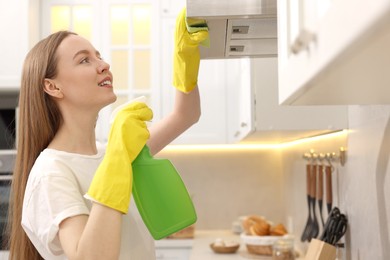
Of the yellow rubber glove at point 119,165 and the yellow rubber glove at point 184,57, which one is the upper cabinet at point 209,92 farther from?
the yellow rubber glove at point 119,165

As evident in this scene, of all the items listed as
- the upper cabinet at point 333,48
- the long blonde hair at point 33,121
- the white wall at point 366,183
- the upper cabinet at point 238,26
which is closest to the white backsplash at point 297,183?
the white wall at point 366,183

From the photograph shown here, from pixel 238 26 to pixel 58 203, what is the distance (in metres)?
0.52

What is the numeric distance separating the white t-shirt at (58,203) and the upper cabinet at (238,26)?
0.41m

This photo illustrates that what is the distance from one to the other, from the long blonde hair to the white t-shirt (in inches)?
3.2

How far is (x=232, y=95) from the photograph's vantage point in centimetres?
303

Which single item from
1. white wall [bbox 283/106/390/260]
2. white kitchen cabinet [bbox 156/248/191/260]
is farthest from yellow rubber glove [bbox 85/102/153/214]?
white kitchen cabinet [bbox 156/248/191/260]

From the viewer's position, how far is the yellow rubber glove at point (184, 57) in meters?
1.25

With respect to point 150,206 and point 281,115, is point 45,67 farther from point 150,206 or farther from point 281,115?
point 281,115

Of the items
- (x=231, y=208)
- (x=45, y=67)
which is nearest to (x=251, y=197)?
(x=231, y=208)

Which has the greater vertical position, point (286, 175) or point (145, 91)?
point (145, 91)

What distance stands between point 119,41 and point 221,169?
1028 millimetres

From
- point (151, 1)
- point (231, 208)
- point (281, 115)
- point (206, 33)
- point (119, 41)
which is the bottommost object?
point (231, 208)

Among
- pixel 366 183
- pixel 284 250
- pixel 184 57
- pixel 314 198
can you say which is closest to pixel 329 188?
pixel 314 198

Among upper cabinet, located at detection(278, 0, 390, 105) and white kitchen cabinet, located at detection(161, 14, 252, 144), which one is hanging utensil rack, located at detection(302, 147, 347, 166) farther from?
upper cabinet, located at detection(278, 0, 390, 105)
